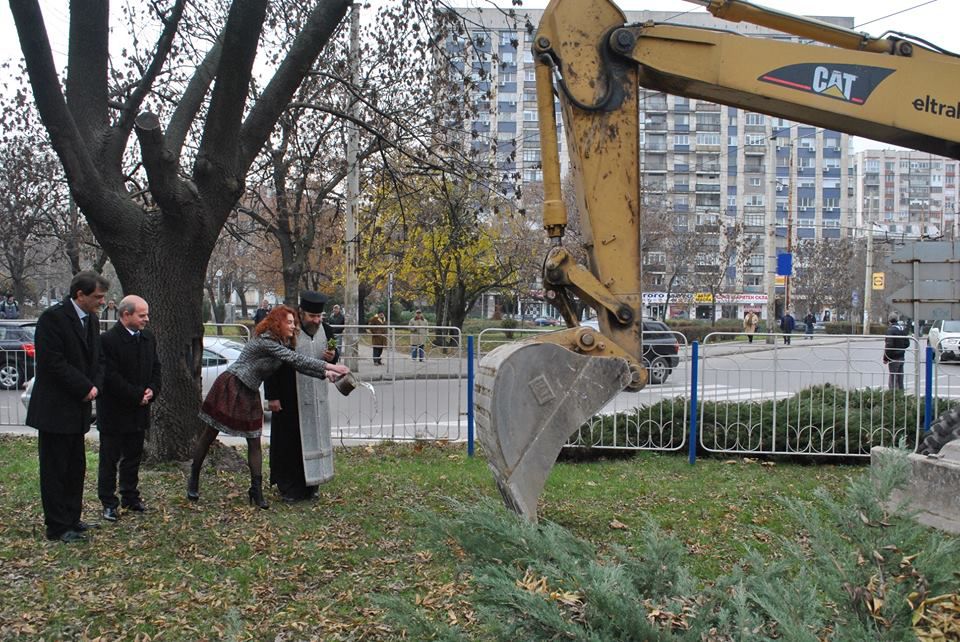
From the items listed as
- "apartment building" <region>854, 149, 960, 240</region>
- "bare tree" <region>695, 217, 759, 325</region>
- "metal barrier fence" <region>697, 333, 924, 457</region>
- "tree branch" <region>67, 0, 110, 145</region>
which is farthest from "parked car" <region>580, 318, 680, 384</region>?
"apartment building" <region>854, 149, 960, 240</region>

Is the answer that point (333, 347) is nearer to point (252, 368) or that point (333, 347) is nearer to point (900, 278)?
point (252, 368)

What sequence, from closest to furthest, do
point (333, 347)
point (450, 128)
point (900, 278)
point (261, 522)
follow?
1. point (261, 522)
2. point (333, 347)
3. point (900, 278)
4. point (450, 128)

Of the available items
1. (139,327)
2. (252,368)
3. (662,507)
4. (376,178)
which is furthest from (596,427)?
(376,178)

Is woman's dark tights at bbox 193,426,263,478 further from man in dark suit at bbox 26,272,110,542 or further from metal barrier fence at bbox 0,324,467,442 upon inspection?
metal barrier fence at bbox 0,324,467,442

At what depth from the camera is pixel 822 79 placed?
6.01 metres

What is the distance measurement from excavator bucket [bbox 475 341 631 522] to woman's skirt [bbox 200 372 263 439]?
2.74 metres

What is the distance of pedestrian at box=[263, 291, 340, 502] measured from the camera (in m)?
7.82

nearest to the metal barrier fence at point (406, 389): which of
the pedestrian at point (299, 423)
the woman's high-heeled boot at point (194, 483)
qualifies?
the pedestrian at point (299, 423)

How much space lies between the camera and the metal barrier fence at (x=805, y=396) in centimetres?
1034

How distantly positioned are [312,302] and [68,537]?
8.86 feet

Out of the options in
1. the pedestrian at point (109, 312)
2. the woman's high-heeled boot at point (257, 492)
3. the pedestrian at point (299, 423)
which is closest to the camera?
the woman's high-heeled boot at point (257, 492)

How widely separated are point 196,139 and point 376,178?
3666 mm

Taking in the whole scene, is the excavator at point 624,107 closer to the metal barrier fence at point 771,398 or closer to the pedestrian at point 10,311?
the metal barrier fence at point 771,398

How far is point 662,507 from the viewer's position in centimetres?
779
